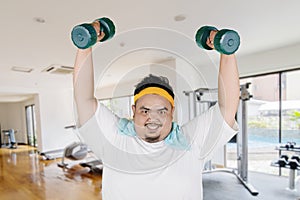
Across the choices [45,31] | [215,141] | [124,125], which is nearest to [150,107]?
[124,125]

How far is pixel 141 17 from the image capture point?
2.14 metres

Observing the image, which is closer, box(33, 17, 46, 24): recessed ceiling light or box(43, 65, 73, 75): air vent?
box(33, 17, 46, 24): recessed ceiling light

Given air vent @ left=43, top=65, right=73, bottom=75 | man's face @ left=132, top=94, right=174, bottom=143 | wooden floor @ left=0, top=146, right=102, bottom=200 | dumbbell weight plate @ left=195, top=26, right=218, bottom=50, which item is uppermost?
air vent @ left=43, top=65, right=73, bottom=75

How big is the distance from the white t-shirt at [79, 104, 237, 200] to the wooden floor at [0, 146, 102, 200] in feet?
8.74

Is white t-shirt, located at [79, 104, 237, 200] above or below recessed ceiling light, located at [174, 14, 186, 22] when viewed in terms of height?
below

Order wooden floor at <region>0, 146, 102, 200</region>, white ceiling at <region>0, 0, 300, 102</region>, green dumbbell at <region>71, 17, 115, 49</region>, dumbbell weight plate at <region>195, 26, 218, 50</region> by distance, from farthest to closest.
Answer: wooden floor at <region>0, 146, 102, 200</region>
white ceiling at <region>0, 0, 300, 102</region>
dumbbell weight plate at <region>195, 26, 218, 50</region>
green dumbbell at <region>71, 17, 115, 49</region>

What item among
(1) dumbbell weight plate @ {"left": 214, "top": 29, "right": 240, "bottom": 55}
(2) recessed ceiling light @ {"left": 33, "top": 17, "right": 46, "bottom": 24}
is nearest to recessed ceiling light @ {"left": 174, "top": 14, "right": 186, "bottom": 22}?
(2) recessed ceiling light @ {"left": 33, "top": 17, "right": 46, "bottom": 24}

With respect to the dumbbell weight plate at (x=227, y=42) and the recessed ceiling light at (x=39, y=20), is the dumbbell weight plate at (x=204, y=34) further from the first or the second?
the recessed ceiling light at (x=39, y=20)

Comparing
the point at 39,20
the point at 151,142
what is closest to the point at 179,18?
the point at 39,20

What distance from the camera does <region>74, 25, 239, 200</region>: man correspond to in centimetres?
64

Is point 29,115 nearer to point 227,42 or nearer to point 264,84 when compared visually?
point 264,84

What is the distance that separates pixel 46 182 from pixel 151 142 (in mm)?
3879

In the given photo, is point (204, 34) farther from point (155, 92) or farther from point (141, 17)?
point (141, 17)

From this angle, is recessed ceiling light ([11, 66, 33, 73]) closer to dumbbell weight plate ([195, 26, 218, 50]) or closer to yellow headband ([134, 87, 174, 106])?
yellow headband ([134, 87, 174, 106])
